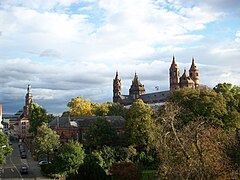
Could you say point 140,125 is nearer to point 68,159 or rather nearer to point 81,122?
point 68,159

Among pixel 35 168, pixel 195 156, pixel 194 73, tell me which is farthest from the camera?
pixel 194 73

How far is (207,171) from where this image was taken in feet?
Result: 72.7

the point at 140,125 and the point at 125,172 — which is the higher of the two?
the point at 140,125

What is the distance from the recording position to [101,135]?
56812 millimetres

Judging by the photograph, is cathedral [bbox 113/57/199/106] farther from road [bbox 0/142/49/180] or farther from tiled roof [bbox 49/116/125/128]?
road [bbox 0/142/49/180]

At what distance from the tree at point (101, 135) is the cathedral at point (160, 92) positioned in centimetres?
4750

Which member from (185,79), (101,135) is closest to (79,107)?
(101,135)

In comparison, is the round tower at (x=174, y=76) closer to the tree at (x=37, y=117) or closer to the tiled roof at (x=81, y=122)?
the tree at (x=37, y=117)

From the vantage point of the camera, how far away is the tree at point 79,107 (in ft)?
280

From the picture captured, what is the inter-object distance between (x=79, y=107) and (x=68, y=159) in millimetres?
41014

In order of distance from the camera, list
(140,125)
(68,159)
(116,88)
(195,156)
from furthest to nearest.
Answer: (116,88)
(140,125)
(68,159)
(195,156)

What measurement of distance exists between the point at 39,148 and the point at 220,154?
112 feet

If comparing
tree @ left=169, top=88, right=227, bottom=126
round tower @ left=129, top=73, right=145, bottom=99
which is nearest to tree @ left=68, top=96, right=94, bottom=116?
tree @ left=169, top=88, right=227, bottom=126

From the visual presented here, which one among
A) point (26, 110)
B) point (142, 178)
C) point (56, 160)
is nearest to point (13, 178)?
point (56, 160)
